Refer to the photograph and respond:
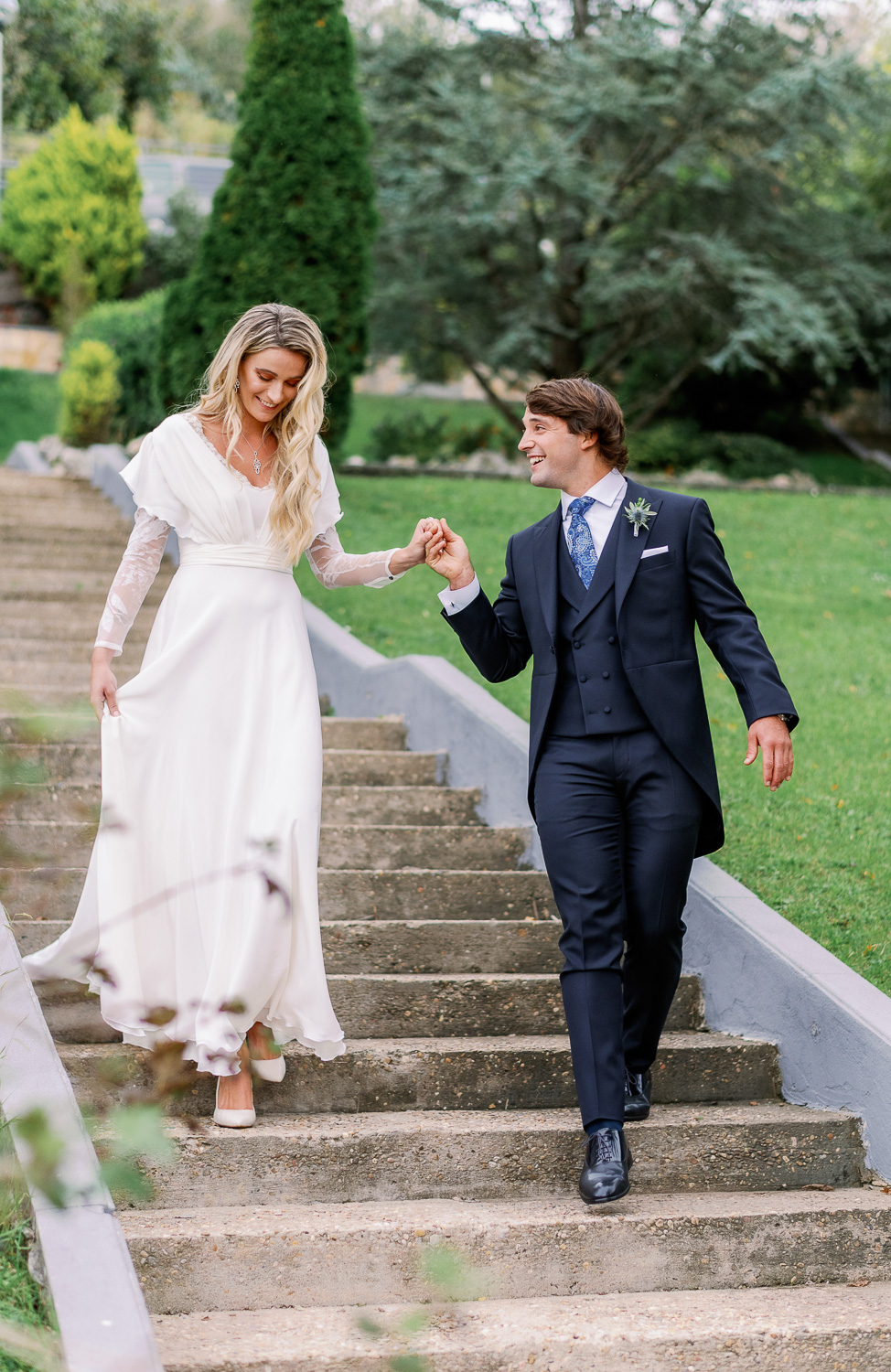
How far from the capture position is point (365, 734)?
22.0 ft

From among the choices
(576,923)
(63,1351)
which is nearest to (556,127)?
(576,923)

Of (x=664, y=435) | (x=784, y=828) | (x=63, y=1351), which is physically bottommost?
(x=664, y=435)

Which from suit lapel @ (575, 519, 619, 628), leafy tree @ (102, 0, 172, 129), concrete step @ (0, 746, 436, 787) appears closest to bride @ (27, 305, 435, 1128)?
suit lapel @ (575, 519, 619, 628)

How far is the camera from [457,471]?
659 inches

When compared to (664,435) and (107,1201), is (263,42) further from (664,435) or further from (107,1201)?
(107,1201)

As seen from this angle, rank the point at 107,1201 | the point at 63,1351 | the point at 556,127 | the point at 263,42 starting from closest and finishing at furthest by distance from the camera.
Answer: the point at 63,1351 → the point at 107,1201 → the point at 263,42 → the point at 556,127

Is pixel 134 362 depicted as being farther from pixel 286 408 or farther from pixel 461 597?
pixel 461 597

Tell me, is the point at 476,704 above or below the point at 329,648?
above

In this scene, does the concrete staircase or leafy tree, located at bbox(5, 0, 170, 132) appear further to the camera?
leafy tree, located at bbox(5, 0, 170, 132)

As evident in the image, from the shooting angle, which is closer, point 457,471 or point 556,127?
point 457,471

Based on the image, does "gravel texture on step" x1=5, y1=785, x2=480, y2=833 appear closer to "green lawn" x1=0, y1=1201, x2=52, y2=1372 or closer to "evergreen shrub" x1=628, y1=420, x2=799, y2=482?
"green lawn" x1=0, y1=1201, x2=52, y2=1372

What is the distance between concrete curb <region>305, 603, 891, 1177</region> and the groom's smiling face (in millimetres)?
1570

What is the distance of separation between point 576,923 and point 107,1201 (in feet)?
4.45

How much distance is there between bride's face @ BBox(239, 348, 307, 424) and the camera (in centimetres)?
344
